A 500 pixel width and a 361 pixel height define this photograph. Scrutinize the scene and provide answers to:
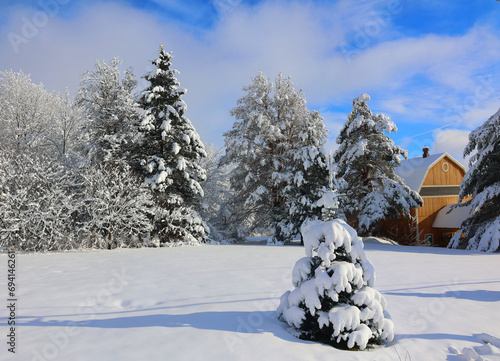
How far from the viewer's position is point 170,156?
16.1 meters

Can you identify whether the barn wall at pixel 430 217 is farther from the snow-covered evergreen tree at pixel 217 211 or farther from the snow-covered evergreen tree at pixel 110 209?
the snow-covered evergreen tree at pixel 110 209

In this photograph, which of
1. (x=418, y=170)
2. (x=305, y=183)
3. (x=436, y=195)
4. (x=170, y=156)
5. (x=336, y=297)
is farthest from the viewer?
(x=418, y=170)

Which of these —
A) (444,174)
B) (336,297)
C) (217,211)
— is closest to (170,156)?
(217,211)

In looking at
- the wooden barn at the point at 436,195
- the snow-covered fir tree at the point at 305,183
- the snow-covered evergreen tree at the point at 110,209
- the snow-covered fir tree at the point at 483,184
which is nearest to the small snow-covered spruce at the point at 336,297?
the snow-covered evergreen tree at the point at 110,209

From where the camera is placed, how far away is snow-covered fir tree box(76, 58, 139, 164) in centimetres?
1619

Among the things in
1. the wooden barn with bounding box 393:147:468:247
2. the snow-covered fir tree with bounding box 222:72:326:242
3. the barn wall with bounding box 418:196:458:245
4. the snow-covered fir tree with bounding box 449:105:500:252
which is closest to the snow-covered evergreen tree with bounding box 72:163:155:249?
the snow-covered fir tree with bounding box 222:72:326:242

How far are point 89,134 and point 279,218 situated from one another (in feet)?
39.9

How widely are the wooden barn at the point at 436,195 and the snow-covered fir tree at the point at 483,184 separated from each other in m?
7.06

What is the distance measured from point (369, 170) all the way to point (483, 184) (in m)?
6.80

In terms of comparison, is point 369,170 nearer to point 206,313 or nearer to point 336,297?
point 336,297

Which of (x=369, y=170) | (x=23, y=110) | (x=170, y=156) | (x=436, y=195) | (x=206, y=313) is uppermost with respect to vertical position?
(x=23, y=110)

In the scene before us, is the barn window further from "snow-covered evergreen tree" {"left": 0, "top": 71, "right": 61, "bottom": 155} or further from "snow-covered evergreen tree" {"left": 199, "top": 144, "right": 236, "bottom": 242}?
"snow-covered evergreen tree" {"left": 0, "top": 71, "right": 61, "bottom": 155}

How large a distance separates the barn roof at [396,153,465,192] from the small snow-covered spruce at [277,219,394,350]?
21761mm

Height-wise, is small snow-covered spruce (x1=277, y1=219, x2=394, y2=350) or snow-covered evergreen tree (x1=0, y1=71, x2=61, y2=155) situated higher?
snow-covered evergreen tree (x1=0, y1=71, x2=61, y2=155)
